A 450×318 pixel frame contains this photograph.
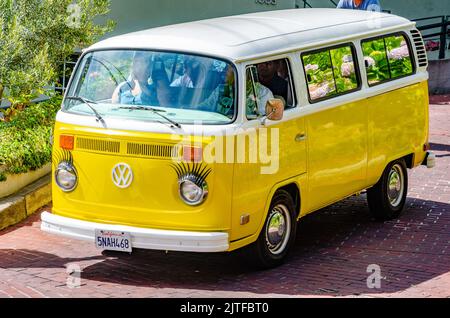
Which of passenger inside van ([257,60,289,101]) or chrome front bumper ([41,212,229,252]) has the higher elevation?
passenger inside van ([257,60,289,101])

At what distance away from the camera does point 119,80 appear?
940 cm

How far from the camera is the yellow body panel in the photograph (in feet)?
28.8

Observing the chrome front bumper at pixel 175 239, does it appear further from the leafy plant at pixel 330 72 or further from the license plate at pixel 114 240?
the leafy plant at pixel 330 72

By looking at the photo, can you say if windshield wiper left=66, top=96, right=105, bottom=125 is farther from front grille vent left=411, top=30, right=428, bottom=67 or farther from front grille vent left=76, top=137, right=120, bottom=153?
front grille vent left=411, top=30, right=428, bottom=67

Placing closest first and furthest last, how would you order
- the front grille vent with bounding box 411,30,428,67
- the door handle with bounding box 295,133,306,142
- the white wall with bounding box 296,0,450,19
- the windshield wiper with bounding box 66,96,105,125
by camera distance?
1. the windshield wiper with bounding box 66,96,105,125
2. the door handle with bounding box 295,133,306,142
3. the front grille vent with bounding box 411,30,428,67
4. the white wall with bounding box 296,0,450,19

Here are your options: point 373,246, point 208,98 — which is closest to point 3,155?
point 208,98

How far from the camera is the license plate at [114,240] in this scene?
8852 mm

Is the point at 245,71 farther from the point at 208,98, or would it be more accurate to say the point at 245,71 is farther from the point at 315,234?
the point at 315,234

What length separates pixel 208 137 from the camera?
8.74m

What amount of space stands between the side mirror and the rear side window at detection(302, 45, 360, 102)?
846mm

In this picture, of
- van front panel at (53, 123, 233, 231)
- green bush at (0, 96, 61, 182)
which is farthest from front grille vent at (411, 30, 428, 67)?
green bush at (0, 96, 61, 182)

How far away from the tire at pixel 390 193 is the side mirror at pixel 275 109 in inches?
99.8

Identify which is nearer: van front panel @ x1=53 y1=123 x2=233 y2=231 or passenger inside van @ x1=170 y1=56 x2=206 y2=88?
van front panel @ x1=53 y1=123 x2=233 y2=231

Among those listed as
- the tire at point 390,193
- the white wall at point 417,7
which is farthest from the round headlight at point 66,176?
the white wall at point 417,7
